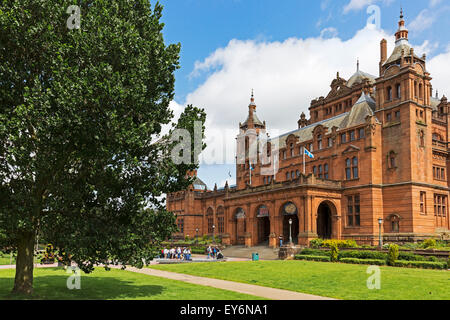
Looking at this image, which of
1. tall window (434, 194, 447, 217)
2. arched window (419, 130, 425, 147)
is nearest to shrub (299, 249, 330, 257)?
tall window (434, 194, 447, 217)

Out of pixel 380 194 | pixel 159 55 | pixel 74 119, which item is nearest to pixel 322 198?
pixel 380 194

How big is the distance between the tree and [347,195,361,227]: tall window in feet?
124

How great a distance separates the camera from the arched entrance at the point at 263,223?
59.6m

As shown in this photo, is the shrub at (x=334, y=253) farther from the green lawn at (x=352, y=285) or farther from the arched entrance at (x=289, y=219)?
the arched entrance at (x=289, y=219)

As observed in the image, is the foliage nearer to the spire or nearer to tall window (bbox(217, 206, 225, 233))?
the spire

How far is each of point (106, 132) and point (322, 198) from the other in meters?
40.4

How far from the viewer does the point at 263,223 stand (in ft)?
204

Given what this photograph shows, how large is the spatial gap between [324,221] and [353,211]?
703cm

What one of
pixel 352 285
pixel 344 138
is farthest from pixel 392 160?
pixel 352 285

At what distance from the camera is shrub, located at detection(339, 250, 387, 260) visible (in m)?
34.8

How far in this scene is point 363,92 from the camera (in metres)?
57.7

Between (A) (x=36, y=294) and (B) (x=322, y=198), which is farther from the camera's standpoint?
(B) (x=322, y=198)
